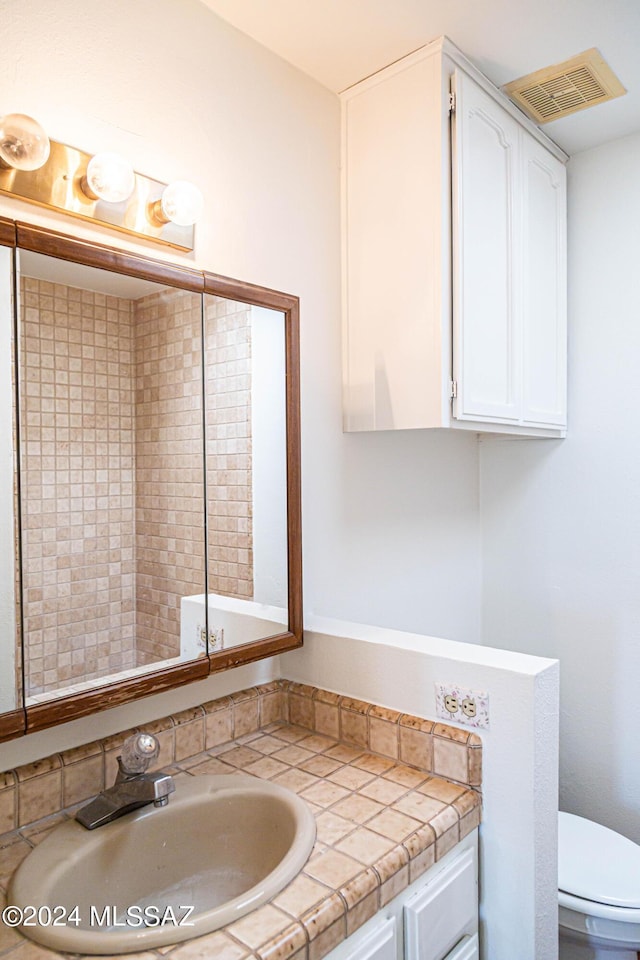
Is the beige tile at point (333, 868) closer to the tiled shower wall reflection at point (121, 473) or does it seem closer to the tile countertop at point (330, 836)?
the tile countertop at point (330, 836)

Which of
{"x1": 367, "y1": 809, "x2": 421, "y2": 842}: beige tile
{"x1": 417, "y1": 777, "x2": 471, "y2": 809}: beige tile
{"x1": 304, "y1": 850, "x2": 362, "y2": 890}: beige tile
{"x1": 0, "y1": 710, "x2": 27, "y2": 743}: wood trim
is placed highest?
{"x1": 0, "y1": 710, "x2": 27, "y2": 743}: wood trim

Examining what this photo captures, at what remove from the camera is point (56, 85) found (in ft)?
3.99

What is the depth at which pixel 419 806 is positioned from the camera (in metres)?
1.25

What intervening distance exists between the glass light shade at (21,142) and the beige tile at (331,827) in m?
1.27

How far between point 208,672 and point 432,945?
0.66 meters

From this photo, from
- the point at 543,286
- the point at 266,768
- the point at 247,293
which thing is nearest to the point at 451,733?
the point at 266,768

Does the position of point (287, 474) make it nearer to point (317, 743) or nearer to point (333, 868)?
point (317, 743)

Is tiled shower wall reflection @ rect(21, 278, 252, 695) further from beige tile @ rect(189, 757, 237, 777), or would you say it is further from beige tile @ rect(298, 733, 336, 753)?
beige tile @ rect(298, 733, 336, 753)

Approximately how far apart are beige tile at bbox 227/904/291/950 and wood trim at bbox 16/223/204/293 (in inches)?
43.5

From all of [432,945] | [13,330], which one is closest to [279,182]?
[13,330]

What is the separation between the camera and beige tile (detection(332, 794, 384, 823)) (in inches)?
47.6

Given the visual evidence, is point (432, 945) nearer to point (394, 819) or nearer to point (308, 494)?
point (394, 819)

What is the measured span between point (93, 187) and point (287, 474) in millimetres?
741

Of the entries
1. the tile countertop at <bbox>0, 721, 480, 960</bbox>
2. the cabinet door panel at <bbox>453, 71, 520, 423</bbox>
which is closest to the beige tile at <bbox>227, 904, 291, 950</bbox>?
the tile countertop at <bbox>0, 721, 480, 960</bbox>
